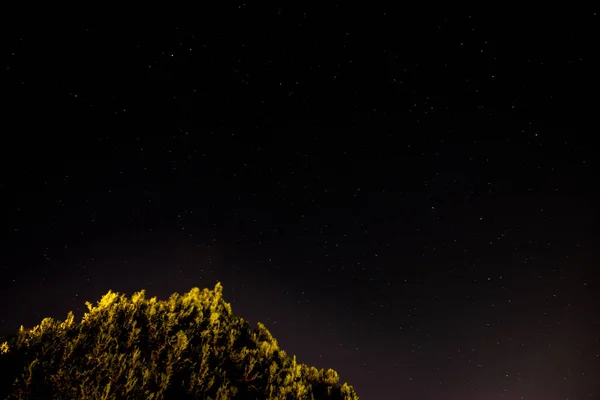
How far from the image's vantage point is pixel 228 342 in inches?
207

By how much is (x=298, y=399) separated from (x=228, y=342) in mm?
1528

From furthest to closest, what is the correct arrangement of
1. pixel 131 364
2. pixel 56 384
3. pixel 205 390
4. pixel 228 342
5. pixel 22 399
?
1. pixel 228 342
2. pixel 205 390
3. pixel 131 364
4. pixel 56 384
5. pixel 22 399

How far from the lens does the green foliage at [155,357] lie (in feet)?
12.4

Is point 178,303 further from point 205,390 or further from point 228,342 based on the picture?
point 205,390

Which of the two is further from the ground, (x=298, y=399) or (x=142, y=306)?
(x=142, y=306)

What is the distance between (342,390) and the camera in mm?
6145

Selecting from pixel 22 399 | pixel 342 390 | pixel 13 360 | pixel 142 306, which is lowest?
pixel 22 399

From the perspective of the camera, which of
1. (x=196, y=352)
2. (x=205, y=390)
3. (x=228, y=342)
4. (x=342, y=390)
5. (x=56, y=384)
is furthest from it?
(x=342, y=390)

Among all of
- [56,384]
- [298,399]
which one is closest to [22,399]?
[56,384]

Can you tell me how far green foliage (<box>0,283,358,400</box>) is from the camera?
12.4 ft

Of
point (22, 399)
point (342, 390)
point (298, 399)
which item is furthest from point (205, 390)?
point (342, 390)

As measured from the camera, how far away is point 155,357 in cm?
450

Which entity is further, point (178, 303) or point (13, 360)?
point (178, 303)

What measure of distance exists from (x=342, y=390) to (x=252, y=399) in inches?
84.1
